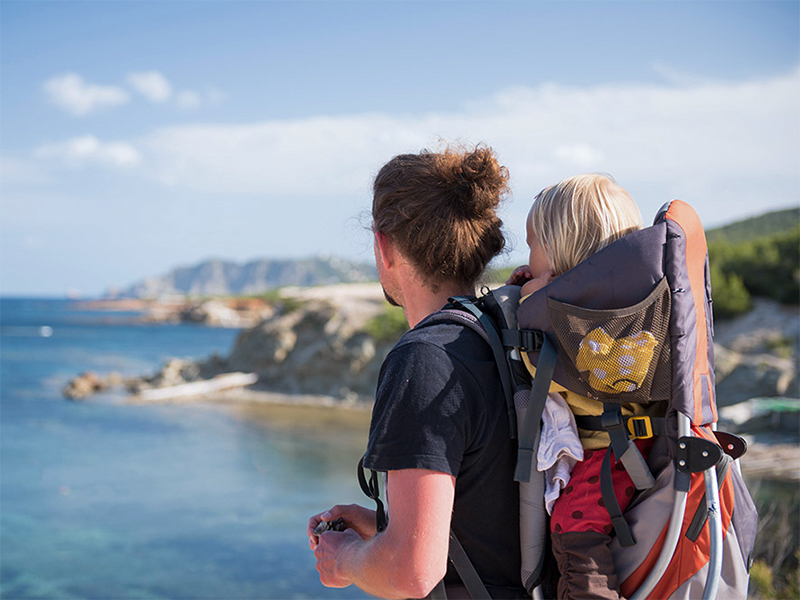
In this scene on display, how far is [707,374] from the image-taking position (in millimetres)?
1786

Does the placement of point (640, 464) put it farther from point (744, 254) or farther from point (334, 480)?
point (744, 254)

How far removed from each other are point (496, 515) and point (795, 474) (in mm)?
14778

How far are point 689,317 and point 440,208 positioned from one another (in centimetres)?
75

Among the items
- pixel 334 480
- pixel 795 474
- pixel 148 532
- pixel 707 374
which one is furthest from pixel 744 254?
pixel 707 374

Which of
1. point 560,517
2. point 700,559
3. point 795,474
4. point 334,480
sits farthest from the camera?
point 334,480

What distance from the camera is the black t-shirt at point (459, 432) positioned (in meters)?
1.63

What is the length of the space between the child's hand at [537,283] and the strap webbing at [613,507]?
51 cm

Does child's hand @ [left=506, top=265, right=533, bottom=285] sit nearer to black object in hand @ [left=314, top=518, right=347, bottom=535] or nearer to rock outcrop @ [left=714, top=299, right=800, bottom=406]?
Answer: black object in hand @ [left=314, top=518, right=347, bottom=535]

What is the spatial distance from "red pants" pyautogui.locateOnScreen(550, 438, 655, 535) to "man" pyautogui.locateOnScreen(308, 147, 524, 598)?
147mm

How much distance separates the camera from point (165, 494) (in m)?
16.6

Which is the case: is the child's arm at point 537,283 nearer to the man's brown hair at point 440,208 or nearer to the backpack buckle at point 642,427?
the man's brown hair at point 440,208

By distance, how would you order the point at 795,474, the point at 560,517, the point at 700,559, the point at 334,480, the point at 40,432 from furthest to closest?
the point at 40,432 → the point at 334,480 → the point at 795,474 → the point at 560,517 → the point at 700,559

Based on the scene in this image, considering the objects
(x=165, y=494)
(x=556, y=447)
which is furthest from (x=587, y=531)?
(x=165, y=494)

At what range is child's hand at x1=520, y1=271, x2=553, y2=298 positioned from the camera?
75.7 inches
